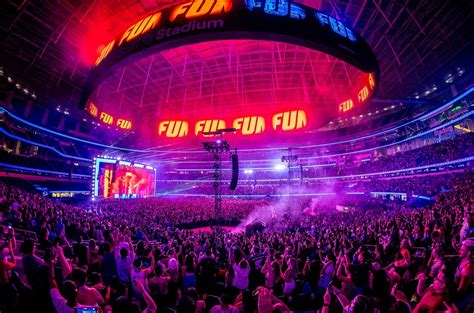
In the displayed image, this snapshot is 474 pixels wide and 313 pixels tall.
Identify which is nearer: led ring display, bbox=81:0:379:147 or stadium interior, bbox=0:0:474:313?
stadium interior, bbox=0:0:474:313

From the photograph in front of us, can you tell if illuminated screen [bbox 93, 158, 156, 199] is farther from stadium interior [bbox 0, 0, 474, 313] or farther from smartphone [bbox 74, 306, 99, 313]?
smartphone [bbox 74, 306, 99, 313]

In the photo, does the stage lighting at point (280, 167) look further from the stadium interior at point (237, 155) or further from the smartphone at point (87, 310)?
the smartphone at point (87, 310)

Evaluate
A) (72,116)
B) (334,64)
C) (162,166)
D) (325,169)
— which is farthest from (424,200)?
(72,116)

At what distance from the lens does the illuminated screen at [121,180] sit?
24.8m

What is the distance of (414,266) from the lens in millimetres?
5496

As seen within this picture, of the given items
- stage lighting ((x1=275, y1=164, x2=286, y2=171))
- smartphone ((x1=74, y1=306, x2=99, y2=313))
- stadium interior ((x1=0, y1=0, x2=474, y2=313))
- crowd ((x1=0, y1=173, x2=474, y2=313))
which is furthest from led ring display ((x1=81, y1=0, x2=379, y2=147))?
stage lighting ((x1=275, y1=164, x2=286, y2=171))

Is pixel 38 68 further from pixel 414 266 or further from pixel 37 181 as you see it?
pixel 414 266

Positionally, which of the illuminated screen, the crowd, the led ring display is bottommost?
the crowd

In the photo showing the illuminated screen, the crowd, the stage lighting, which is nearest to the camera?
the crowd

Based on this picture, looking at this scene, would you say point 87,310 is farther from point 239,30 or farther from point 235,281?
point 239,30

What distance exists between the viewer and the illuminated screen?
24.8m

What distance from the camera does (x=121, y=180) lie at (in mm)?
28016

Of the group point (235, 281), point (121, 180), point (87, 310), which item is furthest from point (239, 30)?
point (121, 180)

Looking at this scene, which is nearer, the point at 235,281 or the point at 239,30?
the point at 235,281
